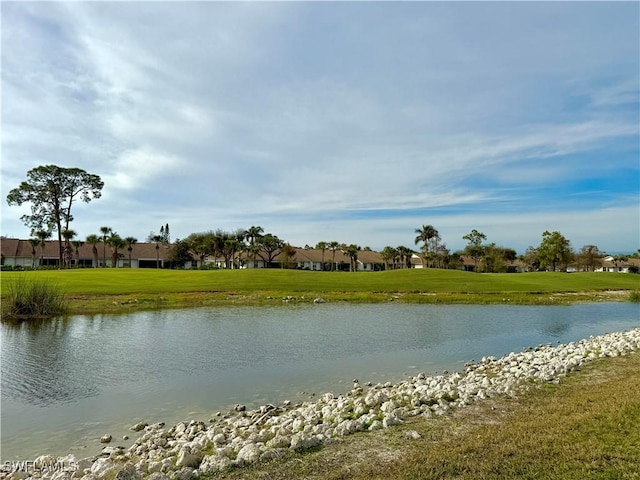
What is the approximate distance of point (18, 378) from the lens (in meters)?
14.4

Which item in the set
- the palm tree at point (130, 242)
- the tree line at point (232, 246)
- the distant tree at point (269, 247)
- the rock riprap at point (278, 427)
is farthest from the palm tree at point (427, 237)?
the rock riprap at point (278, 427)

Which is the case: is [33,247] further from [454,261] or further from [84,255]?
[454,261]

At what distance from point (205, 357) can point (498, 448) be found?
13170 millimetres

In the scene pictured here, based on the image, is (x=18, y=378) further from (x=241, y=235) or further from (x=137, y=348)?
(x=241, y=235)

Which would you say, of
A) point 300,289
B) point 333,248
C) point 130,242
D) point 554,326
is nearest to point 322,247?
point 333,248

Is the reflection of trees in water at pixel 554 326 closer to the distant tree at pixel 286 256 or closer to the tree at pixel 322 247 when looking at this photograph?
the distant tree at pixel 286 256

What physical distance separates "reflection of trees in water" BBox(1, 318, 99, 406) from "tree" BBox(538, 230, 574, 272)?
95761 mm

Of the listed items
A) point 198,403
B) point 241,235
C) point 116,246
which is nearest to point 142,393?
point 198,403

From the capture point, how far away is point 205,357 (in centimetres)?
1773

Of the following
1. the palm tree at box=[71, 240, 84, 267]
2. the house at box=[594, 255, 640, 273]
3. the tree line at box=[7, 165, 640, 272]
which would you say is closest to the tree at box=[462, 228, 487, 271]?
the tree line at box=[7, 165, 640, 272]

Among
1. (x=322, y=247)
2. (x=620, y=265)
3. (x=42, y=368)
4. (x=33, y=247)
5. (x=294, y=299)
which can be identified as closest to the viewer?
(x=42, y=368)

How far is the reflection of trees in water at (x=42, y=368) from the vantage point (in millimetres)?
12891

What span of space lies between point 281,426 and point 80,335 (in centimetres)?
1687

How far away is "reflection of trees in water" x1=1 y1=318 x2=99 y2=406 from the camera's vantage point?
12.9 m
